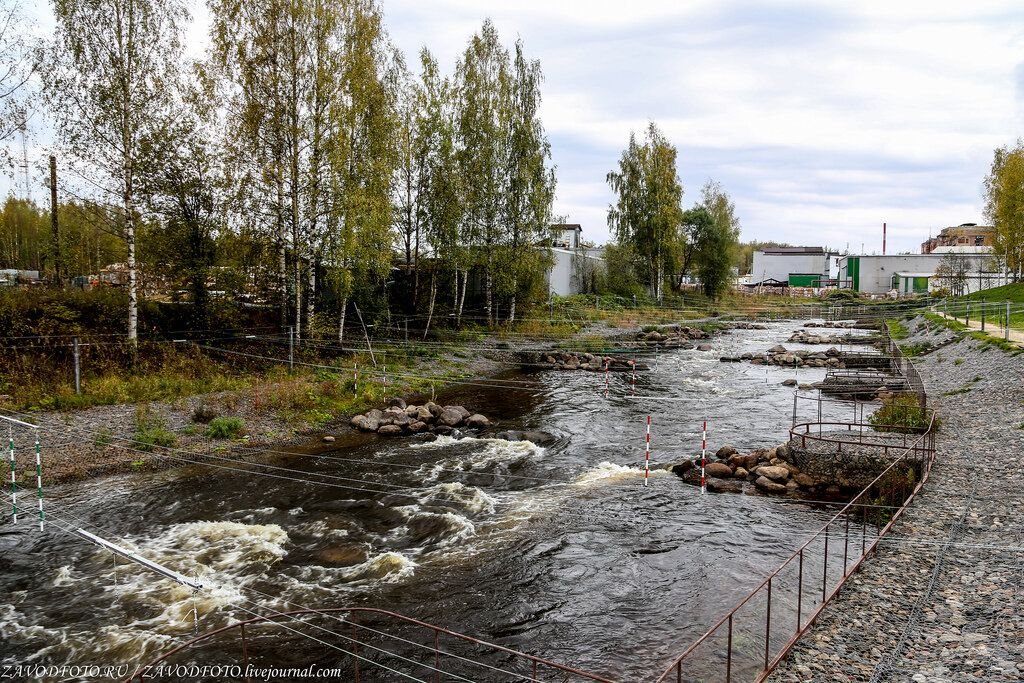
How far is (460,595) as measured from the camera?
404 inches

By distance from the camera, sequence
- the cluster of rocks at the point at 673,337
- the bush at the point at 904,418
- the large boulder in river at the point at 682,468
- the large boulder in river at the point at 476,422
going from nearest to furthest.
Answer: the large boulder in river at the point at 682,468
the bush at the point at 904,418
the large boulder in river at the point at 476,422
the cluster of rocks at the point at 673,337

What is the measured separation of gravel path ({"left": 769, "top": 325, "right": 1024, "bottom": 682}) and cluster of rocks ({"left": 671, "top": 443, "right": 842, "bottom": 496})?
7.97 feet

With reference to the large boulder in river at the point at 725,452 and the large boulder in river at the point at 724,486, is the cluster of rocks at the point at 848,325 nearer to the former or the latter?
the large boulder in river at the point at 725,452

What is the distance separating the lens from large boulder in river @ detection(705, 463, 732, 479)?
1634 centimetres

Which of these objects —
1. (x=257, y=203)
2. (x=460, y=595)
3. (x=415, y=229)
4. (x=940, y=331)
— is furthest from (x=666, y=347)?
(x=460, y=595)

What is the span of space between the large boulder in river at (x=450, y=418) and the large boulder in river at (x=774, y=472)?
10.0 metres

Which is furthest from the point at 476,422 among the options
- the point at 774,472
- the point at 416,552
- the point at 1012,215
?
the point at 1012,215

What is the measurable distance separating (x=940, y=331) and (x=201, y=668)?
42400mm

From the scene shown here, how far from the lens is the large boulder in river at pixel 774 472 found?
15.6m

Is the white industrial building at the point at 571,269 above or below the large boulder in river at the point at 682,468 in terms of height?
above

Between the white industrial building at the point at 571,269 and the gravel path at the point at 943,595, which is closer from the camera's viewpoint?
Answer: the gravel path at the point at 943,595

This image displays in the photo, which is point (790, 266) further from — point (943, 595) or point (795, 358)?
point (943, 595)

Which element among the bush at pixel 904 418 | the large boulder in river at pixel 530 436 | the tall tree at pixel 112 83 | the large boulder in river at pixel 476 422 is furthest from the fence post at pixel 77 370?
the bush at pixel 904 418

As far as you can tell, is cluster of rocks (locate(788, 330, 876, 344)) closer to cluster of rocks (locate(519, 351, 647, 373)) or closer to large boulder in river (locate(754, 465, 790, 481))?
cluster of rocks (locate(519, 351, 647, 373))
